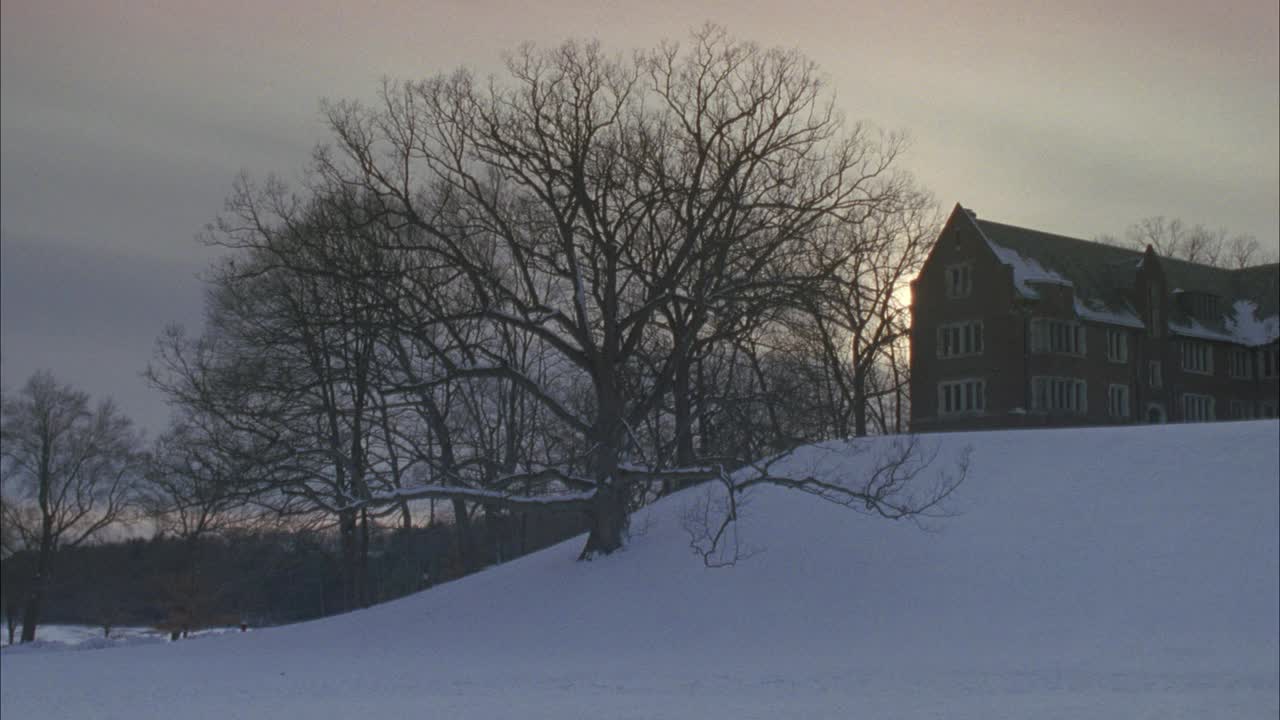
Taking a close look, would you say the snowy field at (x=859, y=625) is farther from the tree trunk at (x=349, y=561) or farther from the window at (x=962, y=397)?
the window at (x=962, y=397)

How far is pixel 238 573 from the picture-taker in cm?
3506

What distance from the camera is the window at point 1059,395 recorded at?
54750 mm

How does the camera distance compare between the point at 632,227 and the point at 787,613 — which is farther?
the point at 632,227

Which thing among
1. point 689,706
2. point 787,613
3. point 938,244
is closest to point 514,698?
point 689,706

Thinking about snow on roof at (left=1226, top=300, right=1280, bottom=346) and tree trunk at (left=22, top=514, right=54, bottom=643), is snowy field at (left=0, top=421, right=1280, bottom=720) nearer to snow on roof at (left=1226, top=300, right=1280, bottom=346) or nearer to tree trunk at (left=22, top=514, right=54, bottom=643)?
tree trunk at (left=22, top=514, right=54, bottom=643)

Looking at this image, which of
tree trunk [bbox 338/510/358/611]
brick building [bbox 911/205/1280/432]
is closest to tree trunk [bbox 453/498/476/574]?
tree trunk [bbox 338/510/358/611]

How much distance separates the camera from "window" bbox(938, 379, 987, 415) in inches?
2184

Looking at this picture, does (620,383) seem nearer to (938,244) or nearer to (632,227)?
(632,227)

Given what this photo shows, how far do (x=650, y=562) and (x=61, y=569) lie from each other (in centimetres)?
4056

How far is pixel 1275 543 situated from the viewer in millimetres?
27297

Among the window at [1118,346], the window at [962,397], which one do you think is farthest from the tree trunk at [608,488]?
the window at [1118,346]

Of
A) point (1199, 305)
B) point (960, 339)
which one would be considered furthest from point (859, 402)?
point (1199, 305)

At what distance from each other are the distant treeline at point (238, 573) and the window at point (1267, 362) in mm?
37590

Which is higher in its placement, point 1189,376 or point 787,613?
point 1189,376
